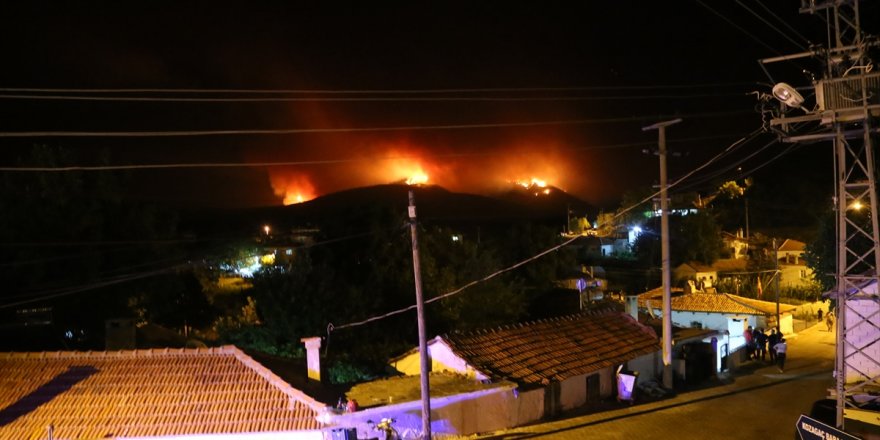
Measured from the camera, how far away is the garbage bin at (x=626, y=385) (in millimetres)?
17891

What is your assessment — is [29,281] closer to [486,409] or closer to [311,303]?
[311,303]

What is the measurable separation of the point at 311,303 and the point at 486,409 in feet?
37.7

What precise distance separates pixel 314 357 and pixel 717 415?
10885 mm

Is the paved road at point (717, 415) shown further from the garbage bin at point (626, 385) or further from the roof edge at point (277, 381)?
the roof edge at point (277, 381)

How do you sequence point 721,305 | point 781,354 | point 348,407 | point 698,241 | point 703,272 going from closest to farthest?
point 348,407 < point 781,354 < point 721,305 < point 703,272 < point 698,241

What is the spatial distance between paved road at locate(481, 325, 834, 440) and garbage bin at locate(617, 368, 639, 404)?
400 millimetres

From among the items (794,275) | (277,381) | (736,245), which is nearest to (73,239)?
(277,381)

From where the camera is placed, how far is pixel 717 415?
16391mm

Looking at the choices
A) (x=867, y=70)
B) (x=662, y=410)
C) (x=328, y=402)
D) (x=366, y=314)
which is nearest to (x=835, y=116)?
(x=867, y=70)

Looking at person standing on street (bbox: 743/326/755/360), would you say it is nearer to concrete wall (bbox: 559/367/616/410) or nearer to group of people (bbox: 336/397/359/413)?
concrete wall (bbox: 559/367/616/410)

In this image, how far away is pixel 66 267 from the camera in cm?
2666

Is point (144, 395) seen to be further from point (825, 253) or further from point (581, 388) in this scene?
point (825, 253)

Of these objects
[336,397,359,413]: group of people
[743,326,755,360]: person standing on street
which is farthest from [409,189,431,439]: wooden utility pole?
[743,326,755,360]: person standing on street

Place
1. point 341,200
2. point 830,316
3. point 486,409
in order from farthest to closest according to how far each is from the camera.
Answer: point 341,200 < point 830,316 < point 486,409
